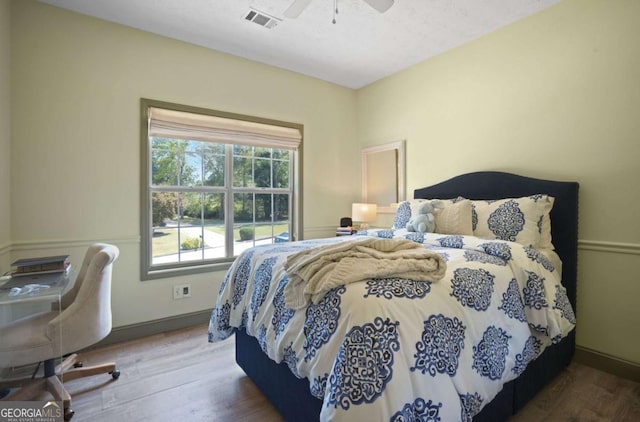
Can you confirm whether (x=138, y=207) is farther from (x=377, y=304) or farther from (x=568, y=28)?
(x=568, y=28)

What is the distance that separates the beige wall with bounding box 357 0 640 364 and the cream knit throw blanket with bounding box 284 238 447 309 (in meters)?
1.70

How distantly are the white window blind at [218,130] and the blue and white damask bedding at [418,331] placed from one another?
1713 mm

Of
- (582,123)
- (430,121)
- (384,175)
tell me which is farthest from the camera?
(384,175)

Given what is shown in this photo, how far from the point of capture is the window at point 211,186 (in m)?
2.84

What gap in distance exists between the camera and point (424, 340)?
1110 mm

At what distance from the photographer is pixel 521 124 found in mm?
2584

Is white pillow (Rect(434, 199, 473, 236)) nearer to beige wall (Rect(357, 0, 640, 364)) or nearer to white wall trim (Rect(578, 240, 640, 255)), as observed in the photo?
beige wall (Rect(357, 0, 640, 364))

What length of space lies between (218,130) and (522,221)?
2789 millimetres

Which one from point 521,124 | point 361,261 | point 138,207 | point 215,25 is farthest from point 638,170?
point 138,207

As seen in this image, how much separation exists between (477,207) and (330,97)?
2.37m

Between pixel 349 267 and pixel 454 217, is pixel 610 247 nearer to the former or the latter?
pixel 454 217

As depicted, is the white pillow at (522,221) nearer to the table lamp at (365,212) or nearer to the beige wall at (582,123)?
the beige wall at (582,123)

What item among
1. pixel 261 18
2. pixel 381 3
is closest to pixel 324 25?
pixel 261 18

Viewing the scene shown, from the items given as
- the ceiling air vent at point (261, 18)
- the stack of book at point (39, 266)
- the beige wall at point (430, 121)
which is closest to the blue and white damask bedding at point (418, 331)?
the beige wall at point (430, 121)
